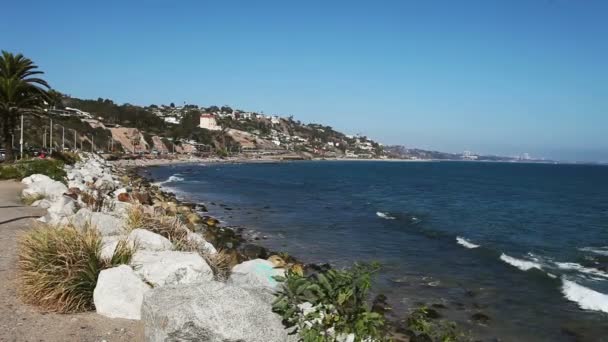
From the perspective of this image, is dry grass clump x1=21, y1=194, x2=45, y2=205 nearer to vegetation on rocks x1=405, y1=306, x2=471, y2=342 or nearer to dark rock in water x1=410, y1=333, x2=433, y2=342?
vegetation on rocks x1=405, y1=306, x2=471, y2=342

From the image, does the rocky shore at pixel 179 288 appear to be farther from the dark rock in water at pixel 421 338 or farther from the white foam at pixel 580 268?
the white foam at pixel 580 268

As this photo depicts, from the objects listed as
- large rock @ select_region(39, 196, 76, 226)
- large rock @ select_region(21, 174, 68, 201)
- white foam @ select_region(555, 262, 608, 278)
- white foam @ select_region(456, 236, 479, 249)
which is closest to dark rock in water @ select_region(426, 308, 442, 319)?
white foam @ select_region(555, 262, 608, 278)

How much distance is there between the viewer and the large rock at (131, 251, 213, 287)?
23.9 ft

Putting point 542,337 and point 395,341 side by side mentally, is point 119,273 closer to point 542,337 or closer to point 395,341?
point 395,341

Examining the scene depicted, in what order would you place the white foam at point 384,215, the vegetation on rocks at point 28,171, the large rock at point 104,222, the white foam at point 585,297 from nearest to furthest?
the large rock at point 104,222
the white foam at point 585,297
the vegetation on rocks at point 28,171
the white foam at point 384,215

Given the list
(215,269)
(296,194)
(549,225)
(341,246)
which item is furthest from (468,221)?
(215,269)

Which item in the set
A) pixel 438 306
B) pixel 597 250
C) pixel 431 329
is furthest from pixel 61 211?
pixel 597 250

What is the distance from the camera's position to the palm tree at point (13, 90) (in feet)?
126

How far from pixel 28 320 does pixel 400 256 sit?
1750 cm

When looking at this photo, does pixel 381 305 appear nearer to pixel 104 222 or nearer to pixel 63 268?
pixel 104 222

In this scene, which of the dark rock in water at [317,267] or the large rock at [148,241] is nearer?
the large rock at [148,241]

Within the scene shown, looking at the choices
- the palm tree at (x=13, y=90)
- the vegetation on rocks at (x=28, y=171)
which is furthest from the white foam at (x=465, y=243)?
the palm tree at (x=13, y=90)

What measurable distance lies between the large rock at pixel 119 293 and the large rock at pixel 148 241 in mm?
1495

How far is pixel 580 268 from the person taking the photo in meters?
20.8
